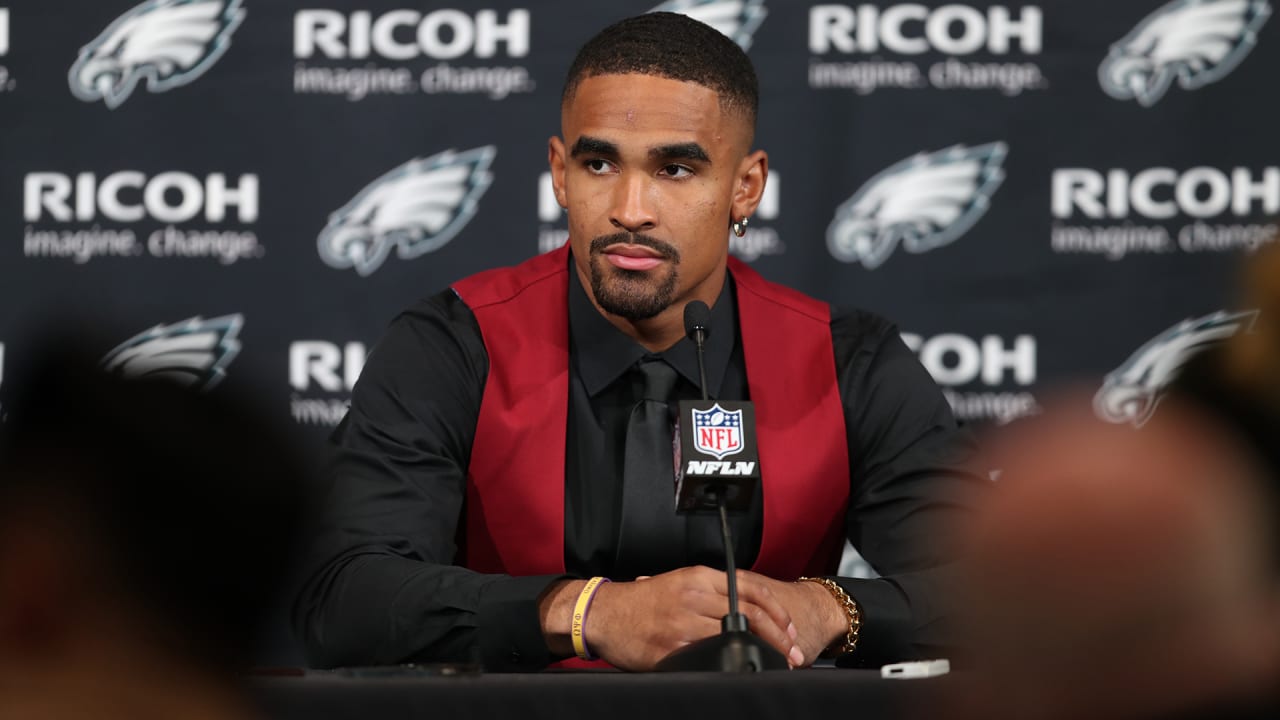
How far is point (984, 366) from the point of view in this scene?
335 cm

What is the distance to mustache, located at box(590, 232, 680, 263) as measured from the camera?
7.80 ft

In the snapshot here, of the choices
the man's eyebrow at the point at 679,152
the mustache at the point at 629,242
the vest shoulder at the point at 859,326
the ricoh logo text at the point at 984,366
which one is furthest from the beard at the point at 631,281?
the ricoh logo text at the point at 984,366

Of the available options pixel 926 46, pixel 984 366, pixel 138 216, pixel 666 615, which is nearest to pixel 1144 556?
pixel 666 615

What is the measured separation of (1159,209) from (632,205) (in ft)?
5.20

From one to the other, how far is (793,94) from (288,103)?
1227mm

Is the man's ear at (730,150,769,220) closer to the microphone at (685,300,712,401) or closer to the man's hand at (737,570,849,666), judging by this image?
the microphone at (685,300,712,401)

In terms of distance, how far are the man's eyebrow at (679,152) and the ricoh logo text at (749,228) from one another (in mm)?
1004

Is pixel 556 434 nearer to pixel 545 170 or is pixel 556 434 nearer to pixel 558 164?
pixel 558 164

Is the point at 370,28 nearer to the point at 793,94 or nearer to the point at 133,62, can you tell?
the point at 133,62

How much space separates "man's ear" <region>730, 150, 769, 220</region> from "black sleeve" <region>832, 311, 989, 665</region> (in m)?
0.27

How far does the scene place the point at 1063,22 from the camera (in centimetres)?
337

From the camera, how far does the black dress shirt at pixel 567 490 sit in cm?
198

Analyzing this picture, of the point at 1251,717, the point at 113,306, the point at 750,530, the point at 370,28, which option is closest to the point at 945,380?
the point at 750,530

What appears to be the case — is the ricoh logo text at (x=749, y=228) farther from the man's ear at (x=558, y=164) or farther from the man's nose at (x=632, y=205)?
the man's nose at (x=632, y=205)
